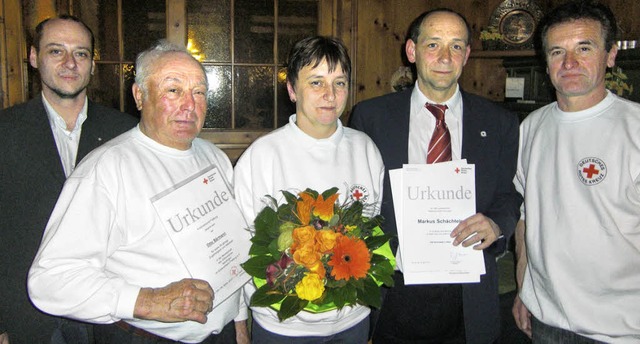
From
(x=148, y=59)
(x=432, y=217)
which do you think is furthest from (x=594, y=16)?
(x=148, y=59)

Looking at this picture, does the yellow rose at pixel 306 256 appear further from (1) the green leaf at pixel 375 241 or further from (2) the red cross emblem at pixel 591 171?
(2) the red cross emblem at pixel 591 171

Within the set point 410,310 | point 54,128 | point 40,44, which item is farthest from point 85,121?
point 410,310

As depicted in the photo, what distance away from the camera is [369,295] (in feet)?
4.42

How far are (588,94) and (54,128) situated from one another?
1.98 meters

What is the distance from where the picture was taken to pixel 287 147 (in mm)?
1598

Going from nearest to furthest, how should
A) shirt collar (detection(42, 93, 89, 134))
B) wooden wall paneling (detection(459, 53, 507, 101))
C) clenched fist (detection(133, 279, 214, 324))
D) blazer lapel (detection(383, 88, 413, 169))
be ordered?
1. clenched fist (detection(133, 279, 214, 324))
2. blazer lapel (detection(383, 88, 413, 169))
3. shirt collar (detection(42, 93, 89, 134))
4. wooden wall paneling (detection(459, 53, 507, 101))

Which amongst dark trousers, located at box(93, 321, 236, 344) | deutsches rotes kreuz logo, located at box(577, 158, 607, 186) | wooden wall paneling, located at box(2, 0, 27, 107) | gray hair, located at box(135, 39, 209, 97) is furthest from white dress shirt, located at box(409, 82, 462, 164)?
wooden wall paneling, located at box(2, 0, 27, 107)

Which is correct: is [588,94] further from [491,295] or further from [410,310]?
[410,310]

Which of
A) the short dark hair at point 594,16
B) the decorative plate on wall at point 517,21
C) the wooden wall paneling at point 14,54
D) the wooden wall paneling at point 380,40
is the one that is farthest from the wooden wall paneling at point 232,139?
the short dark hair at point 594,16

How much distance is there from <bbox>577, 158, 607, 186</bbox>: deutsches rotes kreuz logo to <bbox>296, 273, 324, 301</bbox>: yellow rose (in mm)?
957

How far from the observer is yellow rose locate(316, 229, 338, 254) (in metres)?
1.26

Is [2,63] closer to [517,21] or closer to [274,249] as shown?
[274,249]

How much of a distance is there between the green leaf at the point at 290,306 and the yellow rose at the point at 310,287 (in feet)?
0.13

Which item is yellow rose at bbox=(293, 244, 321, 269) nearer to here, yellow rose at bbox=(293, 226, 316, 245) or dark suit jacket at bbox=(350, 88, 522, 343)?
yellow rose at bbox=(293, 226, 316, 245)
